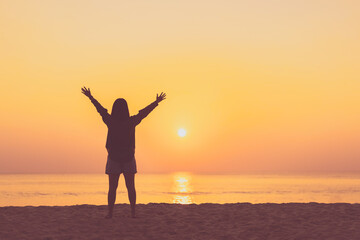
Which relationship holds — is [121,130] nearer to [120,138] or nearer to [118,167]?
[120,138]

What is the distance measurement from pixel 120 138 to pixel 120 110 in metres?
0.66

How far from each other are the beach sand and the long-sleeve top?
173cm

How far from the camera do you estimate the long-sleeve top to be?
12172 millimetres

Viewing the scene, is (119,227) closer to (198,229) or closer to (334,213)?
(198,229)

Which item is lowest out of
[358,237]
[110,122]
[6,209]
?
[358,237]

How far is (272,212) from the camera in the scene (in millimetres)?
14008

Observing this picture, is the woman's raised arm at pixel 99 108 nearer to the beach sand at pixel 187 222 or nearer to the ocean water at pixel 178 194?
the beach sand at pixel 187 222

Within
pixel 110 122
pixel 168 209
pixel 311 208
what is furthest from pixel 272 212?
pixel 110 122

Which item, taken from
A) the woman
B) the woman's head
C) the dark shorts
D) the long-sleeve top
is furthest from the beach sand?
the woman's head

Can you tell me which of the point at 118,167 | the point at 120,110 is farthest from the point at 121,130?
the point at 118,167

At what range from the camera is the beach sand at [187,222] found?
11125 mm

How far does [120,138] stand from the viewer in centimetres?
1221

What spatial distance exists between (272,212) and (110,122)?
202 inches

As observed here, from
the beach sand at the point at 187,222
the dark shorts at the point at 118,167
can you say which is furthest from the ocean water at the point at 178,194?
the dark shorts at the point at 118,167
